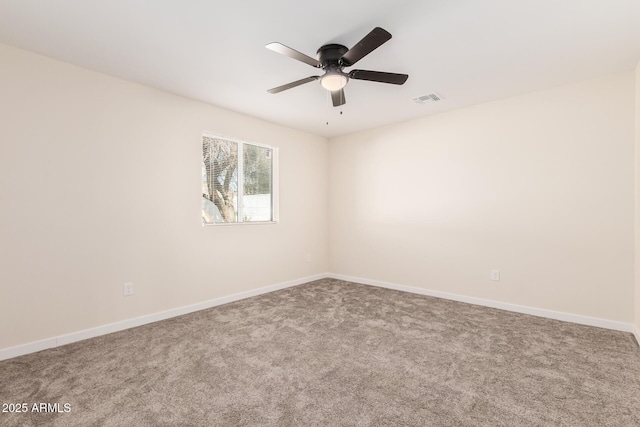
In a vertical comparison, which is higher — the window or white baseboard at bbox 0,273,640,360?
the window

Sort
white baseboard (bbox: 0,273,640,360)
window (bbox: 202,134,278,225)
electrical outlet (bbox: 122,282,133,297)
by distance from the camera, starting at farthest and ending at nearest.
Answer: window (bbox: 202,134,278,225) < electrical outlet (bbox: 122,282,133,297) < white baseboard (bbox: 0,273,640,360)

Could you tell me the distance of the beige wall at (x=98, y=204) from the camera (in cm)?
245

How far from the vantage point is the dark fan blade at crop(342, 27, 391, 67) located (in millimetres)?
1849

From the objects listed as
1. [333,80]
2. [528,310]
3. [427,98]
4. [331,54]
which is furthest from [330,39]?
[528,310]

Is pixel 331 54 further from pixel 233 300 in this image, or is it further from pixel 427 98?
pixel 233 300

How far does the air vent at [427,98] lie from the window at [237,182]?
83.2 inches

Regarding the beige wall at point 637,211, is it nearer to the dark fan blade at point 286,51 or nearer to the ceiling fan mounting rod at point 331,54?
the ceiling fan mounting rod at point 331,54

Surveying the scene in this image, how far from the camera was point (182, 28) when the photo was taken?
2.21 meters

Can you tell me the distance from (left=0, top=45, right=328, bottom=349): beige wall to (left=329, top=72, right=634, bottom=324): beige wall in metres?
2.13

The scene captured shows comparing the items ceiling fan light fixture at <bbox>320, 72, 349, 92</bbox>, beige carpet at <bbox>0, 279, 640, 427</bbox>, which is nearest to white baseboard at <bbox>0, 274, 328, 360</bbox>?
beige carpet at <bbox>0, 279, 640, 427</bbox>

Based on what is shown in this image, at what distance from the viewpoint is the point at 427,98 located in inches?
139

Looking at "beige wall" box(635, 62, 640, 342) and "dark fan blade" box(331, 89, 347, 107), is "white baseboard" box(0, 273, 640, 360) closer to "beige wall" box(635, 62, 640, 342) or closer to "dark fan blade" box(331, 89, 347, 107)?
"beige wall" box(635, 62, 640, 342)

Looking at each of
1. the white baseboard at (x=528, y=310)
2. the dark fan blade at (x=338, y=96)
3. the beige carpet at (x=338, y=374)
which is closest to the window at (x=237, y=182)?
the beige carpet at (x=338, y=374)

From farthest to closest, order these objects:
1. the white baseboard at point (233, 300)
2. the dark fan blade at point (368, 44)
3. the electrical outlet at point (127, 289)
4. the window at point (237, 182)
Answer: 1. the window at point (237, 182)
2. the electrical outlet at point (127, 289)
3. the white baseboard at point (233, 300)
4. the dark fan blade at point (368, 44)
